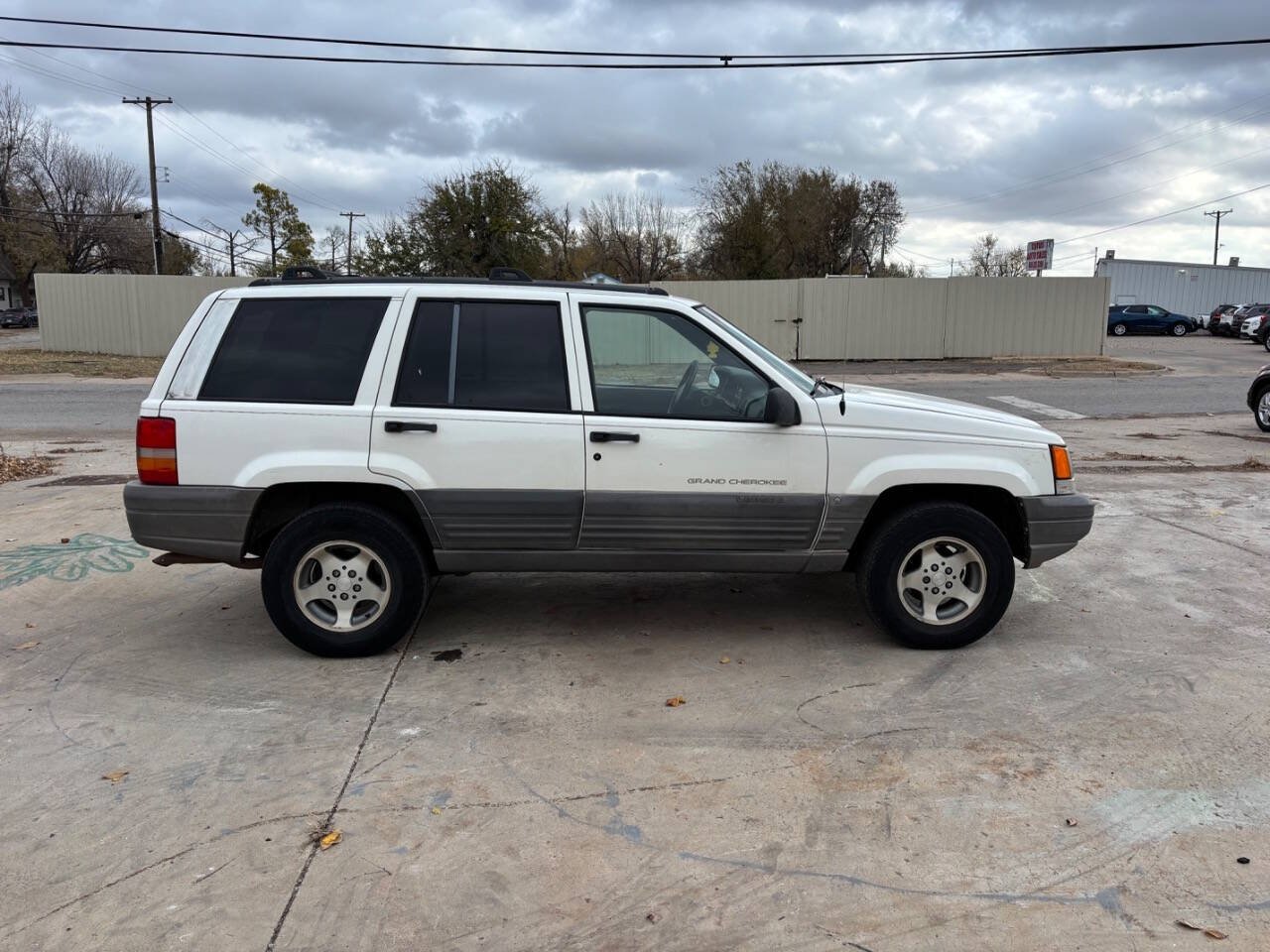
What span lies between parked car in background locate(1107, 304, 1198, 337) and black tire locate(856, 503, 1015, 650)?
46423mm

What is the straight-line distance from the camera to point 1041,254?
29.0 m

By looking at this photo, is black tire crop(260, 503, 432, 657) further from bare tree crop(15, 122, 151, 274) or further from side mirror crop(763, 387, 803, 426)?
bare tree crop(15, 122, 151, 274)

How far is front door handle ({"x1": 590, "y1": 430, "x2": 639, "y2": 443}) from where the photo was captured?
183 inches

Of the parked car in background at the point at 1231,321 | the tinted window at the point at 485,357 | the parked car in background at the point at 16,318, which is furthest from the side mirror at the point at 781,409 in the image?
the parked car in background at the point at 16,318

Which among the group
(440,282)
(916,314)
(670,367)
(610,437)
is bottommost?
(610,437)

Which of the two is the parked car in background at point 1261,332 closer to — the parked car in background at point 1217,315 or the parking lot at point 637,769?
the parked car in background at point 1217,315

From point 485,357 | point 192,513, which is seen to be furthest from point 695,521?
point 192,513

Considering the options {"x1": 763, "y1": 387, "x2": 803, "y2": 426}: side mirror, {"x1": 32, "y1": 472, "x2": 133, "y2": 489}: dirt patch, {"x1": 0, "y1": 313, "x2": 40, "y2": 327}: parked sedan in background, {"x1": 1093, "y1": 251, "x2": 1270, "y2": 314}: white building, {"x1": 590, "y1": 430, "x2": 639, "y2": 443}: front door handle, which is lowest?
{"x1": 32, "y1": 472, "x2": 133, "y2": 489}: dirt patch

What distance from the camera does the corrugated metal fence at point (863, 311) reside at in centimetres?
2627

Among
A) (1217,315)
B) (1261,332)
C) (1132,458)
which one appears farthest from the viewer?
(1217,315)

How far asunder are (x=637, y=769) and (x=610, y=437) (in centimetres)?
162

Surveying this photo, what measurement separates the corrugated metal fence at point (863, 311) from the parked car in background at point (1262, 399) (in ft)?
43.4

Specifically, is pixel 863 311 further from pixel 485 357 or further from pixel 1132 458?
pixel 485 357

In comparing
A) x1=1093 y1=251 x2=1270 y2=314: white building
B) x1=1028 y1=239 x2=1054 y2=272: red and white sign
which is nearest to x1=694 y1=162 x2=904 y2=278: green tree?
x1=1028 y1=239 x2=1054 y2=272: red and white sign
